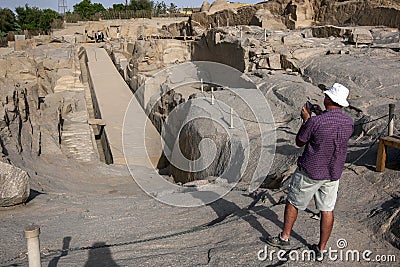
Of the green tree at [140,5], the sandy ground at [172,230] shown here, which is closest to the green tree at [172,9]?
the green tree at [140,5]

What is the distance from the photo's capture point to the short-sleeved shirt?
2.75m

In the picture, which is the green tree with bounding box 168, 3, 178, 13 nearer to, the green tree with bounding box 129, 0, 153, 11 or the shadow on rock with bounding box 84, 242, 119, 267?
the green tree with bounding box 129, 0, 153, 11

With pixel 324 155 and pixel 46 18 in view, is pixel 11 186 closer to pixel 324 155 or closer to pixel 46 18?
pixel 324 155

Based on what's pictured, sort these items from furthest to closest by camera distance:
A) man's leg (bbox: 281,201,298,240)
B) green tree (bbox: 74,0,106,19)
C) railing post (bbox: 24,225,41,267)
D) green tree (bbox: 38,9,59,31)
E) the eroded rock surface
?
green tree (bbox: 74,0,106,19) → green tree (bbox: 38,9,59,31) → the eroded rock surface → man's leg (bbox: 281,201,298,240) → railing post (bbox: 24,225,41,267)

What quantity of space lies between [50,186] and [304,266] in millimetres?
4099

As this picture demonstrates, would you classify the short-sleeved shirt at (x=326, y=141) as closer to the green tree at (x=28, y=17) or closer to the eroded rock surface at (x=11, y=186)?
the eroded rock surface at (x=11, y=186)

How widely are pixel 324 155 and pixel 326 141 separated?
10 centimetres

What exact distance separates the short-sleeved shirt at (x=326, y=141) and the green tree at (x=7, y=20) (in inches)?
1805

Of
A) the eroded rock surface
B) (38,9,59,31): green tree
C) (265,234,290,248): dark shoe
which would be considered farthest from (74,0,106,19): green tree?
(265,234,290,248): dark shoe

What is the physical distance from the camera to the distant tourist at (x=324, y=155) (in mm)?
2750

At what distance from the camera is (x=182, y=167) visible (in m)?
8.20

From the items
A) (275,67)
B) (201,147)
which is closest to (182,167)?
(201,147)

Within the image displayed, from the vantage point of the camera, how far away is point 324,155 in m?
2.79

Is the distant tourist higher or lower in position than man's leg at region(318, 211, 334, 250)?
higher
